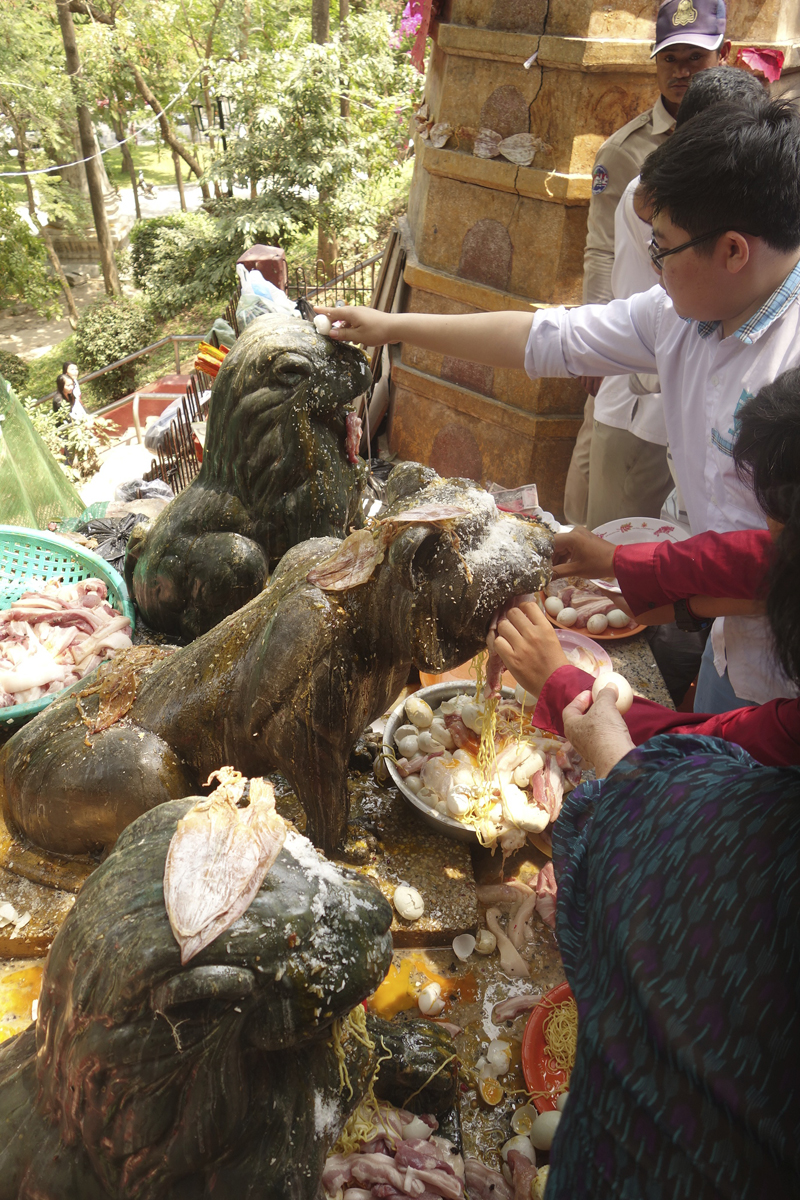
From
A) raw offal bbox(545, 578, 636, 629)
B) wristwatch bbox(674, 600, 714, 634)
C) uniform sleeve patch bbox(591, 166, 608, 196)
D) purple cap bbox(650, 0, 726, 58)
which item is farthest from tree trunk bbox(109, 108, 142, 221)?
wristwatch bbox(674, 600, 714, 634)

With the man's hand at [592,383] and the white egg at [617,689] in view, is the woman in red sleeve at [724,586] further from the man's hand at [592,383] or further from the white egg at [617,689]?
the man's hand at [592,383]

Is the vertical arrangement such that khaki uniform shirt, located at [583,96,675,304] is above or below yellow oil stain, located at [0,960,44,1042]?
above

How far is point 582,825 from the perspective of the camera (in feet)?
4.79

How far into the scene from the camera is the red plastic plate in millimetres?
1941

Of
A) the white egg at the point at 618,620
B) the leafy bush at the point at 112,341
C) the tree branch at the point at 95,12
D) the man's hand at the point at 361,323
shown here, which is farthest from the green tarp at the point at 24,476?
the tree branch at the point at 95,12

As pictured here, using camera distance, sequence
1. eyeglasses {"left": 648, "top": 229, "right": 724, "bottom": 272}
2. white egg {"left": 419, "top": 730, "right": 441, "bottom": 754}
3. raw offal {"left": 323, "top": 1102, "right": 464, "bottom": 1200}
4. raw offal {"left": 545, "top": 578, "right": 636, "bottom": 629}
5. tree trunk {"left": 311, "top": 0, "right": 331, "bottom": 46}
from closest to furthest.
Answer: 1. raw offal {"left": 323, "top": 1102, "right": 464, "bottom": 1200}
2. eyeglasses {"left": 648, "top": 229, "right": 724, "bottom": 272}
3. white egg {"left": 419, "top": 730, "right": 441, "bottom": 754}
4. raw offal {"left": 545, "top": 578, "right": 636, "bottom": 629}
5. tree trunk {"left": 311, "top": 0, "right": 331, "bottom": 46}

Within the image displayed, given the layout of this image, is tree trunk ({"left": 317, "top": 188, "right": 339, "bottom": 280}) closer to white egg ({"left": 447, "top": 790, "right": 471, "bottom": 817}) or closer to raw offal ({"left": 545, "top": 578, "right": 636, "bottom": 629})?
raw offal ({"left": 545, "top": 578, "right": 636, "bottom": 629})

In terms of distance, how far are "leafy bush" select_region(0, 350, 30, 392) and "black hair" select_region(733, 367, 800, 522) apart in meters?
17.7

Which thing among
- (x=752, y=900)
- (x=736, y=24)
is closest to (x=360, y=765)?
(x=752, y=900)

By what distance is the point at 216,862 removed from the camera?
1203 millimetres

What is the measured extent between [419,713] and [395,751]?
16cm

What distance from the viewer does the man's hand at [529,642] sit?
1.90 metres

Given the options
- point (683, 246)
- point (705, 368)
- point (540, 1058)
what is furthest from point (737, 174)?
point (540, 1058)

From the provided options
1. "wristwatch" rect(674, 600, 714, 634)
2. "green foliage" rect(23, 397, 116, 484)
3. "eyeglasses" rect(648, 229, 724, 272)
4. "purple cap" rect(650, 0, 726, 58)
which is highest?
"purple cap" rect(650, 0, 726, 58)
